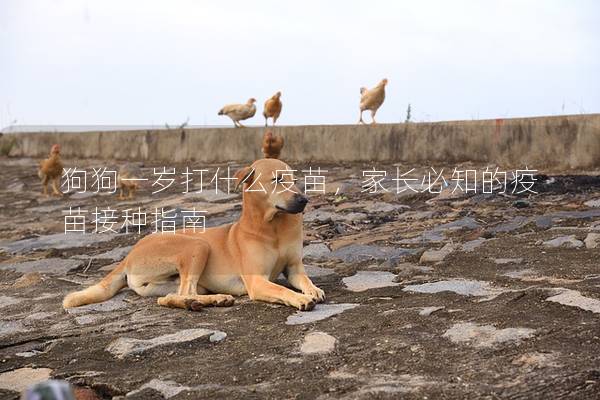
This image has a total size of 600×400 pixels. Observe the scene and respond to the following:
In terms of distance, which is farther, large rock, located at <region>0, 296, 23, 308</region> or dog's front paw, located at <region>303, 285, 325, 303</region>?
large rock, located at <region>0, 296, 23, 308</region>

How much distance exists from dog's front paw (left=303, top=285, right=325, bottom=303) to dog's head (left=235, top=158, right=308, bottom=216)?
0.47 m

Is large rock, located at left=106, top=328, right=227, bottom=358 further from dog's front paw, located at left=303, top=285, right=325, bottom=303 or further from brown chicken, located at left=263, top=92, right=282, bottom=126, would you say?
brown chicken, located at left=263, top=92, right=282, bottom=126

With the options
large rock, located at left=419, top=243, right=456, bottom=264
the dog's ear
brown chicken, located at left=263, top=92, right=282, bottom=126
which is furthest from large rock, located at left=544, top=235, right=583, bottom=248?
brown chicken, located at left=263, top=92, right=282, bottom=126

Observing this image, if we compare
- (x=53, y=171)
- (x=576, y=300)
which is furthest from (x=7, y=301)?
(x=53, y=171)

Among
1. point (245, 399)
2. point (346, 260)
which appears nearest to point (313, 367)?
point (245, 399)

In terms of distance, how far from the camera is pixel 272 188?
4844 mm

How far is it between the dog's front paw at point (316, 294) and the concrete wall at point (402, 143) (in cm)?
419

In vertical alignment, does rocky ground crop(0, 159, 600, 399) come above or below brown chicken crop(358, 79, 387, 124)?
below

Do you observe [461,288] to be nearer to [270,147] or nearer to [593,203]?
[593,203]

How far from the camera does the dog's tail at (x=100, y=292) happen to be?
5.03m

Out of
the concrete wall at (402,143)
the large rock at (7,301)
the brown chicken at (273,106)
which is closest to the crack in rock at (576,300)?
the large rock at (7,301)

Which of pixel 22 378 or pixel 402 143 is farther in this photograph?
pixel 402 143

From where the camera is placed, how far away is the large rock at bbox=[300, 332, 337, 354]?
3506 millimetres

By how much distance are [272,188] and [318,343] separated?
1.44 meters
